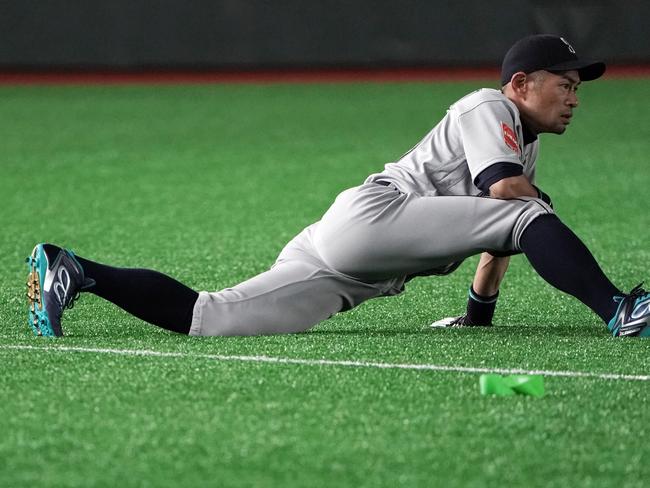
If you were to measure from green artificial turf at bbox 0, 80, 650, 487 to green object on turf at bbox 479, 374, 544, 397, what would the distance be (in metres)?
0.03

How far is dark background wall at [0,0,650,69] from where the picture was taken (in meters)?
19.5

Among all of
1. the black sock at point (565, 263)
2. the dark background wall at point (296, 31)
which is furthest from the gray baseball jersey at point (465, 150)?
the dark background wall at point (296, 31)

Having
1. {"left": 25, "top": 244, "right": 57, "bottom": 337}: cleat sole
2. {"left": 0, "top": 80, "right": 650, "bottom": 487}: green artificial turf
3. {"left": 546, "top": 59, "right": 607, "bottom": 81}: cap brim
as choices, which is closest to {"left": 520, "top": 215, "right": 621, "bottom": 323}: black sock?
{"left": 0, "top": 80, "right": 650, "bottom": 487}: green artificial turf

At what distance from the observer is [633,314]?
164 inches

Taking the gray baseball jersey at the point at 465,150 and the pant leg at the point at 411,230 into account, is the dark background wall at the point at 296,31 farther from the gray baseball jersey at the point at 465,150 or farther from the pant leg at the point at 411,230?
the pant leg at the point at 411,230

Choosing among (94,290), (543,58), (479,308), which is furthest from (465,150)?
(94,290)

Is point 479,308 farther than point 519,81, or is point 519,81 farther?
point 479,308

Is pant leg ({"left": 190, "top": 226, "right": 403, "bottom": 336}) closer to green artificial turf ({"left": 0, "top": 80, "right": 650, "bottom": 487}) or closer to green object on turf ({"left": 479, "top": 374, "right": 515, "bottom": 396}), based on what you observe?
green artificial turf ({"left": 0, "top": 80, "right": 650, "bottom": 487})

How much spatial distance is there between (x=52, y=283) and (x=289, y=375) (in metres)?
0.94

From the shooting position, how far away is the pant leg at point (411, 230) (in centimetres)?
420

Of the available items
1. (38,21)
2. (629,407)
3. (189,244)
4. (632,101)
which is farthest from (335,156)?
(38,21)

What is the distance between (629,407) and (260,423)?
3.20 feet

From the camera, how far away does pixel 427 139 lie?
4.49m

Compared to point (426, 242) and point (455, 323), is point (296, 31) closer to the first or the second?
point (455, 323)
